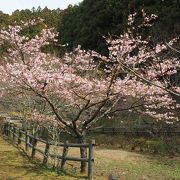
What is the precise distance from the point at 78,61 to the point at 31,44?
196cm

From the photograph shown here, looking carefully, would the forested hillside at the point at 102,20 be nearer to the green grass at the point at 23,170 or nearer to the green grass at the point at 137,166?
the green grass at the point at 137,166

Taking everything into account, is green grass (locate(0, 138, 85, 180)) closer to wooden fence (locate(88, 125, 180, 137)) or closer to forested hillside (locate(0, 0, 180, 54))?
wooden fence (locate(88, 125, 180, 137))

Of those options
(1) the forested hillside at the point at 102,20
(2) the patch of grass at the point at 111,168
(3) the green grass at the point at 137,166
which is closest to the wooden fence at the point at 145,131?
(3) the green grass at the point at 137,166

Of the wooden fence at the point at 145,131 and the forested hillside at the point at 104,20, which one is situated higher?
the forested hillside at the point at 104,20

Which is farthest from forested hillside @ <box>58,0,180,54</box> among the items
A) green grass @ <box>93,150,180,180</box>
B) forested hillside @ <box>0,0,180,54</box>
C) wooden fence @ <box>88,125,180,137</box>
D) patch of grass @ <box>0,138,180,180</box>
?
patch of grass @ <box>0,138,180,180</box>

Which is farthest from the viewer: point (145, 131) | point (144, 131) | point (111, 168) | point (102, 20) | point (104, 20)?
point (104, 20)

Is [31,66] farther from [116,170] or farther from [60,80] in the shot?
[116,170]

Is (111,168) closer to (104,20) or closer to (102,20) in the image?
(102,20)

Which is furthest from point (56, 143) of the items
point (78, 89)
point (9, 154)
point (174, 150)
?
point (174, 150)

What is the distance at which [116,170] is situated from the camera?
15672 mm

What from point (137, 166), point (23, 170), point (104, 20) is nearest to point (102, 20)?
point (104, 20)

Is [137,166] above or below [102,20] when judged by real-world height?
below

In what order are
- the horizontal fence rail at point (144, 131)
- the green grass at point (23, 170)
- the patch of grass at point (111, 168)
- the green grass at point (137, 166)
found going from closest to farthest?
the green grass at point (23, 170) < the patch of grass at point (111, 168) < the green grass at point (137, 166) < the horizontal fence rail at point (144, 131)

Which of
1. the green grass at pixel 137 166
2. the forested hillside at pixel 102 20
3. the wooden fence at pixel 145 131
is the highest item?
the forested hillside at pixel 102 20
